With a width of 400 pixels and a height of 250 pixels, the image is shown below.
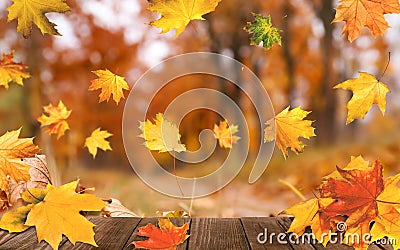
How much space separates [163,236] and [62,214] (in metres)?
0.21

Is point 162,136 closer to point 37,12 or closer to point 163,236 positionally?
point 163,236

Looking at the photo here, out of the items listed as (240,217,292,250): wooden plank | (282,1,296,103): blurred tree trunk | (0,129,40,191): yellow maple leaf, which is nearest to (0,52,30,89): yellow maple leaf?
(0,129,40,191): yellow maple leaf

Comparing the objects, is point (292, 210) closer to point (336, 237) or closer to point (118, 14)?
point (336, 237)

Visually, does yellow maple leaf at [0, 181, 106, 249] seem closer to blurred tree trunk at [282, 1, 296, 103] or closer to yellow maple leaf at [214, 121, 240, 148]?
yellow maple leaf at [214, 121, 240, 148]

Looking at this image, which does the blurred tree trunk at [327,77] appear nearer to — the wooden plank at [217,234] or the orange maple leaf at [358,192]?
the wooden plank at [217,234]

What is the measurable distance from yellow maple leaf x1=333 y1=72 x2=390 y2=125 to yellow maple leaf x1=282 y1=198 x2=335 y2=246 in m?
0.19

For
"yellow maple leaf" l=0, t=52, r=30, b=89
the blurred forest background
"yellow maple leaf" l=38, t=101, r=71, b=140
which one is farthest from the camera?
the blurred forest background

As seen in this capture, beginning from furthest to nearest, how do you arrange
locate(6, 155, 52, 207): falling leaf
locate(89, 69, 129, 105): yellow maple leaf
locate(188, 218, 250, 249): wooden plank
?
locate(6, 155, 52, 207): falling leaf → locate(89, 69, 129, 105): yellow maple leaf → locate(188, 218, 250, 249): wooden plank

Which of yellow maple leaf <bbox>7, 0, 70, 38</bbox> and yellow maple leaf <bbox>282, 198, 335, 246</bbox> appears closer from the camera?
yellow maple leaf <bbox>7, 0, 70, 38</bbox>

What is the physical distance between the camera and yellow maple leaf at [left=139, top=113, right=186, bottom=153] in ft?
3.87

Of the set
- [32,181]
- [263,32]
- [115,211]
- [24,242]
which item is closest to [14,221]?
[24,242]

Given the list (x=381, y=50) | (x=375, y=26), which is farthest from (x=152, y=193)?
(x=381, y=50)

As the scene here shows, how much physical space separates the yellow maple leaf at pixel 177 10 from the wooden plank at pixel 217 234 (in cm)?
42

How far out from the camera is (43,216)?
0.92m
